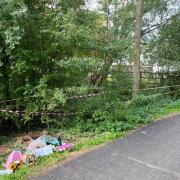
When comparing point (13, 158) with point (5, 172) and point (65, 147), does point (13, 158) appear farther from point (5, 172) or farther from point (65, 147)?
point (65, 147)

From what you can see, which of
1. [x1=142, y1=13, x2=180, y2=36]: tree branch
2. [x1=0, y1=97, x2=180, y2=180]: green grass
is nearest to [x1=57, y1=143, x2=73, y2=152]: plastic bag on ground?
[x1=0, y1=97, x2=180, y2=180]: green grass

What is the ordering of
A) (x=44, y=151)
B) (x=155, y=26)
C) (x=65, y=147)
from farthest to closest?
(x=155, y=26), (x=65, y=147), (x=44, y=151)

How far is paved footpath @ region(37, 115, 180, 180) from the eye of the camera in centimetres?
489

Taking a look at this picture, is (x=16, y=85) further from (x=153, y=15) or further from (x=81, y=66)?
(x=153, y=15)

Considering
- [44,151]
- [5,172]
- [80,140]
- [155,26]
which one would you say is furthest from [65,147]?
[155,26]

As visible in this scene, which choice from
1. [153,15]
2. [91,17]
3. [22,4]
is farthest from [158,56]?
[22,4]

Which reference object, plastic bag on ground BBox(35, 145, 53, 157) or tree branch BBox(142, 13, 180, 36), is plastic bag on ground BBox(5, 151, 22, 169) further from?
tree branch BBox(142, 13, 180, 36)

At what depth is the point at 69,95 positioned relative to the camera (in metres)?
8.31

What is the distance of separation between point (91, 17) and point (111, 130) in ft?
11.5

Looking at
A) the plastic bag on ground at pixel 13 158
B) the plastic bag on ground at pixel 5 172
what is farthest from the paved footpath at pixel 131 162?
the plastic bag on ground at pixel 13 158

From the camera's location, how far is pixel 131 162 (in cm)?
548

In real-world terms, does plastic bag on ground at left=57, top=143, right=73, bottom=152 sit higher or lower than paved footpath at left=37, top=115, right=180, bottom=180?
higher

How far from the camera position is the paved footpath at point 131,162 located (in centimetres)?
489

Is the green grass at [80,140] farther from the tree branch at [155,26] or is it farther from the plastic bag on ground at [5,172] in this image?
the tree branch at [155,26]
